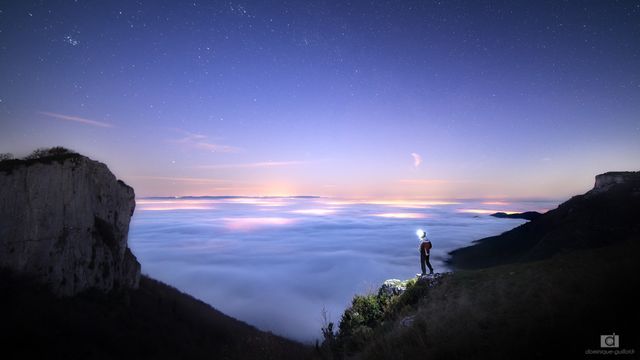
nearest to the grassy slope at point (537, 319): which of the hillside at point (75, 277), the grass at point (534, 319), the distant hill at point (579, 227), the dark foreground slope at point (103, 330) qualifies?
the grass at point (534, 319)

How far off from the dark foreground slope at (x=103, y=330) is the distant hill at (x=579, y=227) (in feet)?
298

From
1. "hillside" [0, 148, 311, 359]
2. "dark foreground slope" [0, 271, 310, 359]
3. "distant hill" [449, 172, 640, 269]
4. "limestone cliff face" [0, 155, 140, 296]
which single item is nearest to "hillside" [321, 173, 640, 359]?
"dark foreground slope" [0, 271, 310, 359]

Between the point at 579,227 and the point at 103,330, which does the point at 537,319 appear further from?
the point at 579,227

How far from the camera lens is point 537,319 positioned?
20.4 feet

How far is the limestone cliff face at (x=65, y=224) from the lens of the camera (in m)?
24.3

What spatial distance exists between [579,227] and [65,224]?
124835mm

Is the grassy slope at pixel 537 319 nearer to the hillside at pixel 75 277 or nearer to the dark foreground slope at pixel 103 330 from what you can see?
the dark foreground slope at pixel 103 330

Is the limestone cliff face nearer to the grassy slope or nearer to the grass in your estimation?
the grass

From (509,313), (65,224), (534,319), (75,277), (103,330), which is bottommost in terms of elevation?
(103,330)

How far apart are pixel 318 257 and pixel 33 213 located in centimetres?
15152

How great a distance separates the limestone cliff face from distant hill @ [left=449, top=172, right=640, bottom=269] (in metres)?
99.5

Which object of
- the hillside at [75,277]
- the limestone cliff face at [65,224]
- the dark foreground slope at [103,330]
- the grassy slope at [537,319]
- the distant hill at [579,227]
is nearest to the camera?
the grassy slope at [537,319]

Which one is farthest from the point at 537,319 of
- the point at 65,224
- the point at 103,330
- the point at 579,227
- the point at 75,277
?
the point at 579,227

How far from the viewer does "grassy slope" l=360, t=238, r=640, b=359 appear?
5.24 metres
